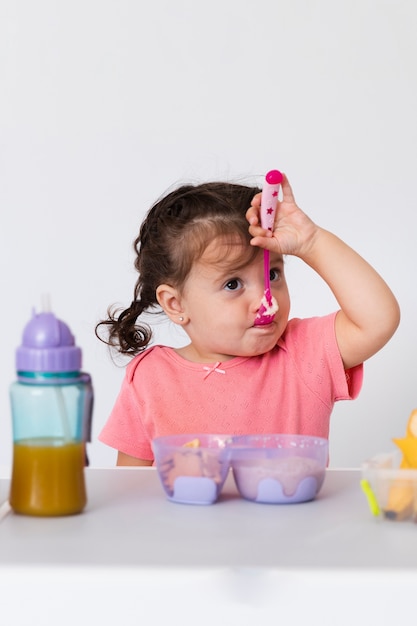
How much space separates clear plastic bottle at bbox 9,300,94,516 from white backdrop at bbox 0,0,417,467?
1.66m

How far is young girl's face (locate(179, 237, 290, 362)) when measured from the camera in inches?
53.4

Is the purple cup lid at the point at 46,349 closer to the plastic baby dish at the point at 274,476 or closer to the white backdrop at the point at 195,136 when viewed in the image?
the plastic baby dish at the point at 274,476

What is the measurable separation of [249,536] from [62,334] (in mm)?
213

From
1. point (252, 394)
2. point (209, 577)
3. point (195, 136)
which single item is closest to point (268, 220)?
point (252, 394)

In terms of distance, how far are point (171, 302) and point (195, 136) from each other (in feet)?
3.48

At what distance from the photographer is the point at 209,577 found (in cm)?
59

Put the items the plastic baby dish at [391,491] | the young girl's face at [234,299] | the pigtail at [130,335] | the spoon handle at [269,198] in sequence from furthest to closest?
the pigtail at [130,335] → the young girl's face at [234,299] → the spoon handle at [269,198] → the plastic baby dish at [391,491]

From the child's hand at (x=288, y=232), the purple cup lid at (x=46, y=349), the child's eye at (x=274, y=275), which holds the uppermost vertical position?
the child's hand at (x=288, y=232)

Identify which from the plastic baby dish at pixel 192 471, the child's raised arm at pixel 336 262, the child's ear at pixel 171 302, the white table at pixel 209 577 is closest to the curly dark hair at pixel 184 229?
the child's ear at pixel 171 302

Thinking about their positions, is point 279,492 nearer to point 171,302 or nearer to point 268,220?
point 268,220

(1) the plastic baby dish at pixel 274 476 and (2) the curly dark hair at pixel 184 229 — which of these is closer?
(1) the plastic baby dish at pixel 274 476

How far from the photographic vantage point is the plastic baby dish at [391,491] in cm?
71

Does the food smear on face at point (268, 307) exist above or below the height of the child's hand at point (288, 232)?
below

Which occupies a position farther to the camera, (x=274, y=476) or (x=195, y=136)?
(x=195, y=136)
